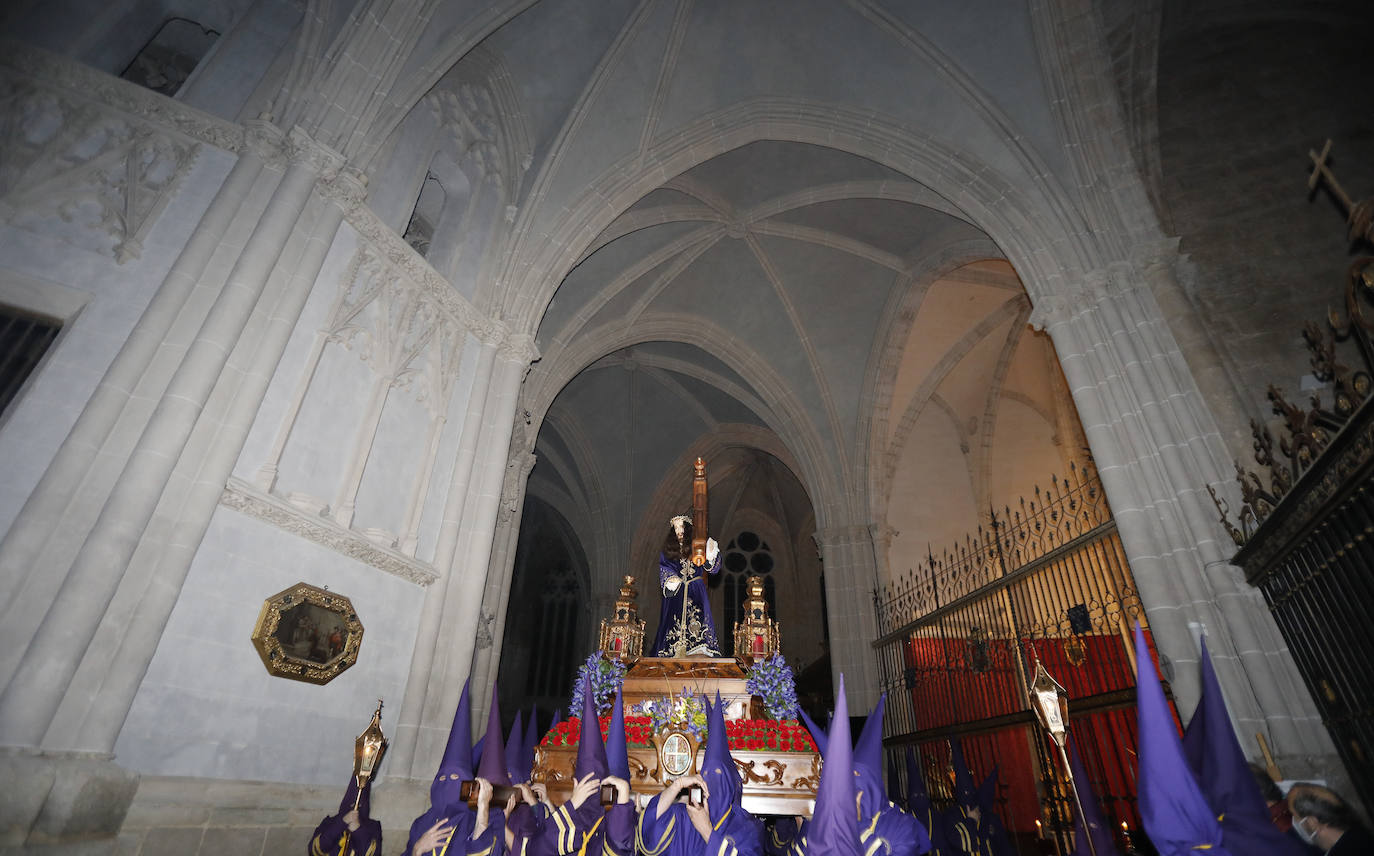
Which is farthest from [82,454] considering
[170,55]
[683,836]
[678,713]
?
[170,55]

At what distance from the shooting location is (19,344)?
5.29m

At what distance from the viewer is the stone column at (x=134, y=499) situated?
3957 mm

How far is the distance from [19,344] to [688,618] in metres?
7.06

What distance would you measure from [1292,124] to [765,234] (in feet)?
25.4

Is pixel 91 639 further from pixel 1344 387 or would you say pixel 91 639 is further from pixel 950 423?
pixel 950 423

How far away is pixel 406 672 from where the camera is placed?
6.79 m

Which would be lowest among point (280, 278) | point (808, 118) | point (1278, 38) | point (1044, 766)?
point (1044, 766)

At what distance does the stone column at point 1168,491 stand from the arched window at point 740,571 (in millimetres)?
14439

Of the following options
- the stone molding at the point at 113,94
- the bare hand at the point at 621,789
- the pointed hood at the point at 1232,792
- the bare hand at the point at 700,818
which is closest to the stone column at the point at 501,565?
the stone molding at the point at 113,94

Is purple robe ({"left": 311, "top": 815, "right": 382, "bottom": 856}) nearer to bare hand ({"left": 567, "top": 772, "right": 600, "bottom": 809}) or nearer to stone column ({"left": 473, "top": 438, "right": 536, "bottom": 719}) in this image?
bare hand ({"left": 567, "top": 772, "right": 600, "bottom": 809})

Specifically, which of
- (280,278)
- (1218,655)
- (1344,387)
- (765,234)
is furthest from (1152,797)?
(765,234)

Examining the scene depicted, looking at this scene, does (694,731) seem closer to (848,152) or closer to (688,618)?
(688,618)

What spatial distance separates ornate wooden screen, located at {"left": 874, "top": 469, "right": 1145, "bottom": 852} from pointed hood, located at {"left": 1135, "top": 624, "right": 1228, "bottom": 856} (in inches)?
180

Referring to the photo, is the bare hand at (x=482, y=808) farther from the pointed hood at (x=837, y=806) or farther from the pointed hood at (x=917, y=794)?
the pointed hood at (x=917, y=794)
